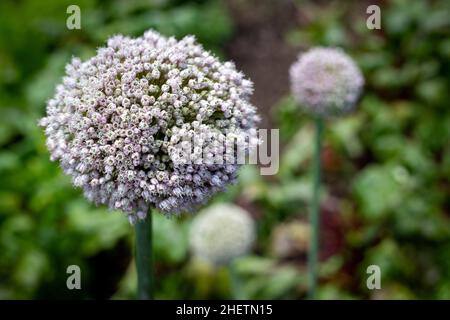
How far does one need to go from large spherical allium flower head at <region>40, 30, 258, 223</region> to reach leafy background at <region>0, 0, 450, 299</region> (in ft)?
5.03

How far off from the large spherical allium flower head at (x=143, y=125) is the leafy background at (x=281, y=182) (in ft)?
5.03

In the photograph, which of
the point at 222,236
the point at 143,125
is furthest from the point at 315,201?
the point at 143,125

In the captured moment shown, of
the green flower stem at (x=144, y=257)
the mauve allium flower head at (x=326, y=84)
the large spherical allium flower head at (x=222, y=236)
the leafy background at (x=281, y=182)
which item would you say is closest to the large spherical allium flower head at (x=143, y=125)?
the green flower stem at (x=144, y=257)

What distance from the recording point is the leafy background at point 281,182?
11.5ft

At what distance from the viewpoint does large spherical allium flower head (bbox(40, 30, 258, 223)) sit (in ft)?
5.67

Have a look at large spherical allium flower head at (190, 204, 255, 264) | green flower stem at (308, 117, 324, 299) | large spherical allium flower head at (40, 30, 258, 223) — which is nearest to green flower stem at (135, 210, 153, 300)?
large spherical allium flower head at (40, 30, 258, 223)

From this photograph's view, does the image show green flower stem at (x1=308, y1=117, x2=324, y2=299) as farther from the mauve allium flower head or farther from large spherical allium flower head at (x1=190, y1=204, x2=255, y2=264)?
large spherical allium flower head at (x1=190, y1=204, x2=255, y2=264)

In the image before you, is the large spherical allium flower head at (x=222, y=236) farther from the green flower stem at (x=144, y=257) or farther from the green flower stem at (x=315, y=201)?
the green flower stem at (x=144, y=257)

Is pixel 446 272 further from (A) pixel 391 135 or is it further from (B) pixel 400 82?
(B) pixel 400 82

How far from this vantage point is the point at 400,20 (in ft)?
16.5

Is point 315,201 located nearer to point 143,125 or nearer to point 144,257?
point 144,257

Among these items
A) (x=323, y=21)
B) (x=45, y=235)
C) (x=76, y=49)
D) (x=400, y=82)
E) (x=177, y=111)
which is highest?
(x=323, y=21)
